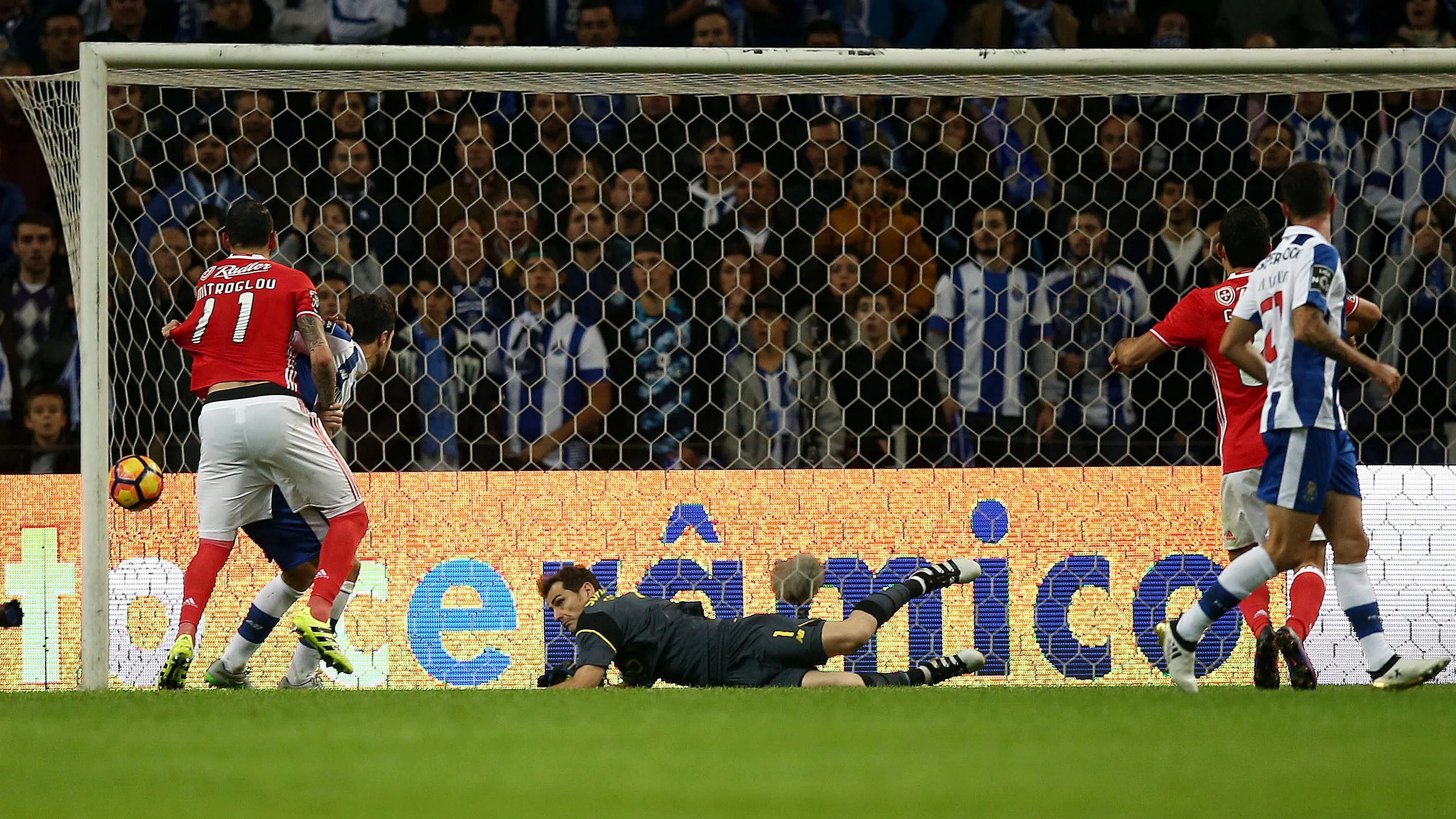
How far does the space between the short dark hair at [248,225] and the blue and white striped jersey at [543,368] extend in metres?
2.11

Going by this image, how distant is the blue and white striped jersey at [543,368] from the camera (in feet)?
25.5

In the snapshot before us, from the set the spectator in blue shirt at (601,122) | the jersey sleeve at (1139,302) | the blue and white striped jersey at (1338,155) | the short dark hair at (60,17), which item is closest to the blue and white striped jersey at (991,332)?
the jersey sleeve at (1139,302)

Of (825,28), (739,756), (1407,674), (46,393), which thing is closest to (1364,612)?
(1407,674)

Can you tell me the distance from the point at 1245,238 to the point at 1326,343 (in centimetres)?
100

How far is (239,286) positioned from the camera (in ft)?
18.6

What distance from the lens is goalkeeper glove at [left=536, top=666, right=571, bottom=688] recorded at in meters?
6.15

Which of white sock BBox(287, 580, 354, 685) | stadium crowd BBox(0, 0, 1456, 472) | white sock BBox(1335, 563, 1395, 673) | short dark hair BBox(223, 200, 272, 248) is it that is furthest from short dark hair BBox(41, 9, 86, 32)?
white sock BBox(1335, 563, 1395, 673)

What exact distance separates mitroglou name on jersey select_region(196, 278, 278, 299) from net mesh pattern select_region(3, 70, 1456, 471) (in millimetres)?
1661

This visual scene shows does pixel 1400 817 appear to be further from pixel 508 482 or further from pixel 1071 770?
pixel 508 482

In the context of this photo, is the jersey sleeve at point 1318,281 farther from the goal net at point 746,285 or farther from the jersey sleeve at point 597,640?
the jersey sleeve at point 597,640

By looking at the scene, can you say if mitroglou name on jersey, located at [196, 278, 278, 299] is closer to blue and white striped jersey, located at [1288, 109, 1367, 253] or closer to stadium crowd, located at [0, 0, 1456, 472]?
stadium crowd, located at [0, 0, 1456, 472]

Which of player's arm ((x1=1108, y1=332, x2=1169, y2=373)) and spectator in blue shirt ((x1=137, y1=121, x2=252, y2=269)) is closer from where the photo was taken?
player's arm ((x1=1108, y1=332, x2=1169, y2=373))

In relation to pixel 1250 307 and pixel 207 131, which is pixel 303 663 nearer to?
pixel 207 131

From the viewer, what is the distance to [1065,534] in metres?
6.71
